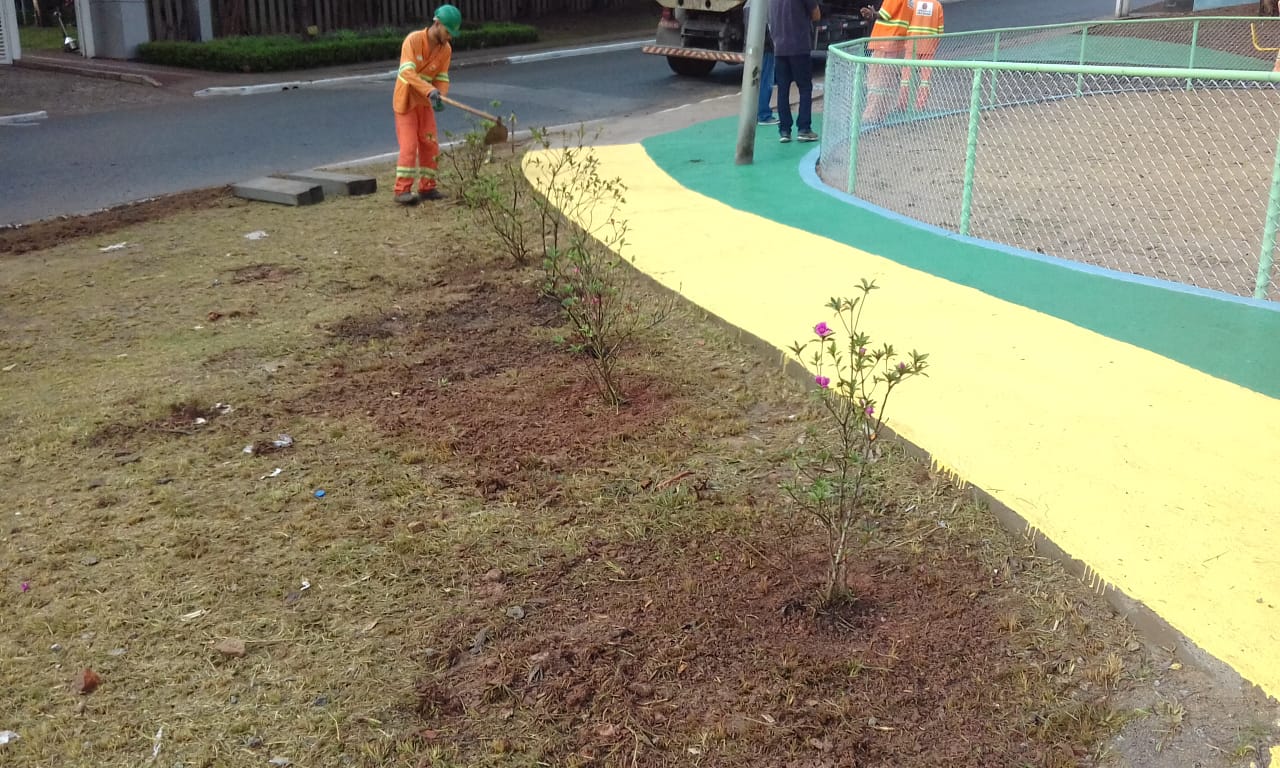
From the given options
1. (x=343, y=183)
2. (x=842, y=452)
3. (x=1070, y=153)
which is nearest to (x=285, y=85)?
(x=343, y=183)

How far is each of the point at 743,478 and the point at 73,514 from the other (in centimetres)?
243

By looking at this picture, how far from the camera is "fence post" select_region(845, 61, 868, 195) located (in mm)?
8578

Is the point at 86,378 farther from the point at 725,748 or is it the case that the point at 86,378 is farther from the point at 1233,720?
the point at 1233,720

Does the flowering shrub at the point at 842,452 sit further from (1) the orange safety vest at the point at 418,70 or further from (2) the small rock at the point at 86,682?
(1) the orange safety vest at the point at 418,70

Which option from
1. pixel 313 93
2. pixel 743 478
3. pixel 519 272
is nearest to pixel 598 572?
pixel 743 478

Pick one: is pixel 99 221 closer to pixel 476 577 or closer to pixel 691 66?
pixel 476 577

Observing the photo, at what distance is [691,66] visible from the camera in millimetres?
17562

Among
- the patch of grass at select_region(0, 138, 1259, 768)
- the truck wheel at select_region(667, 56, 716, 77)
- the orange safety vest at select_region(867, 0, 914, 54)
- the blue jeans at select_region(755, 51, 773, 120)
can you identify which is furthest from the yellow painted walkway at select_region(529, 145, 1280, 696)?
the truck wheel at select_region(667, 56, 716, 77)

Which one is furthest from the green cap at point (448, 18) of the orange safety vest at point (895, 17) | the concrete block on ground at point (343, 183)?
the orange safety vest at point (895, 17)

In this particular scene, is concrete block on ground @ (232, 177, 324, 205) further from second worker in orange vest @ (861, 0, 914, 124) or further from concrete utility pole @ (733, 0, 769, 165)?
second worker in orange vest @ (861, 0, 914, 124)

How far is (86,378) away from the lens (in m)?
5.61

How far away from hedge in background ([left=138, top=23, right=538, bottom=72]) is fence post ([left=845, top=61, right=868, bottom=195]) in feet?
36.9

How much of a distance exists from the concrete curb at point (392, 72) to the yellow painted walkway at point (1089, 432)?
11.6 metres

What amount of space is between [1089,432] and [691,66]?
46.1 ft
